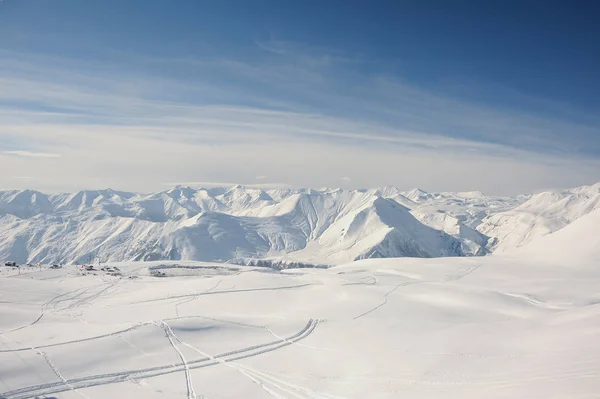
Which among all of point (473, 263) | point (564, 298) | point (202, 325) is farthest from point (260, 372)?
point (473, 263)

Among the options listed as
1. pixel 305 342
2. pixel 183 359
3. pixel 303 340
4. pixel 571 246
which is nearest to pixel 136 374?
pixel 183 359

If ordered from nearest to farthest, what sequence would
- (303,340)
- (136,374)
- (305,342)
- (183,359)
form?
(136,374) < (183,359) < (305,342) < (303,340)

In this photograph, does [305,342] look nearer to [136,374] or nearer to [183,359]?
[183,359]

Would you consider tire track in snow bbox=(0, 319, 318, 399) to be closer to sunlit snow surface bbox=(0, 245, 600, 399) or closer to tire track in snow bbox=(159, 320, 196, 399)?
sunlit snow surface bbox=(0, 245, 600, 399)

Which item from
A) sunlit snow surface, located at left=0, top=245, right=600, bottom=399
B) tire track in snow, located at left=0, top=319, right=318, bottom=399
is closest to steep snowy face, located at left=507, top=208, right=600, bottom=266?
sunlit snow surface, located at left=0, top=245, right=600, bottom=399

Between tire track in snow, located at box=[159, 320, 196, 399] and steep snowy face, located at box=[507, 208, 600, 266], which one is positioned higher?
steep snowy face, located at box=[507, 208, 600, 266]
